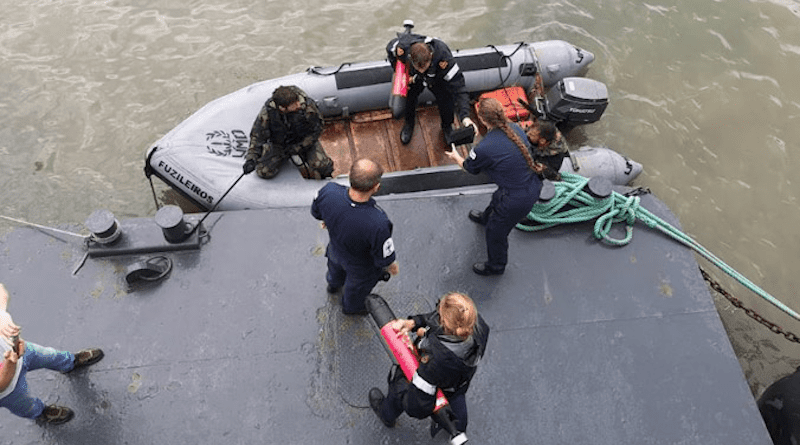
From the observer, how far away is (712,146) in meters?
6.84

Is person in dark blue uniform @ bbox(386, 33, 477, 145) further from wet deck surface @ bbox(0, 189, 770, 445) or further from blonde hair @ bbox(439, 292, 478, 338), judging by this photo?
blonde hair @ bbox(439, 292, 478, 338)

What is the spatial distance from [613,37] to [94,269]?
7266 mm

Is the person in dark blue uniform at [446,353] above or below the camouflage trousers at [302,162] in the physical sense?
above

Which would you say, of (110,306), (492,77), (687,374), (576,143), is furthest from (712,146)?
(110,306)

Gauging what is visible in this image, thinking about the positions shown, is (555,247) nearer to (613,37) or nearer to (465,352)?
(465,352)

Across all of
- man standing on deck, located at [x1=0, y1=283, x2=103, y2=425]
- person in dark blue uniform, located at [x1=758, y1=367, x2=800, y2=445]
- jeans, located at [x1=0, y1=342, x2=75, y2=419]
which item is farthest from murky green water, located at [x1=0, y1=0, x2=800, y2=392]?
jeans, located at [x1=0, y1=342, x2=75, y2=419]

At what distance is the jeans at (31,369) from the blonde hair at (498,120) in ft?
10.0

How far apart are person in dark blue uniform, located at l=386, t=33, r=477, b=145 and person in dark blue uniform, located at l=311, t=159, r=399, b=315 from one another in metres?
2.00

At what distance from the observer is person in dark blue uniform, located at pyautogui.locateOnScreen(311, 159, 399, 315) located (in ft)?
9.59

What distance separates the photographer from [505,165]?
3.61m

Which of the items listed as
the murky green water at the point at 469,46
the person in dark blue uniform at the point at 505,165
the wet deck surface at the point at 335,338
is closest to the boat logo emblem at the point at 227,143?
the wet deck surface at the point at 335,338

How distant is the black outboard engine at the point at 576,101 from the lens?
227 inches

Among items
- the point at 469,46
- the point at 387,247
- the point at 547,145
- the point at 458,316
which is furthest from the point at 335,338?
the point at 469,46

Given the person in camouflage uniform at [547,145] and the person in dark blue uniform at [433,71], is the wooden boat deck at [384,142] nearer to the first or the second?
the person in dark blue uniform at [433,71]
